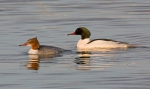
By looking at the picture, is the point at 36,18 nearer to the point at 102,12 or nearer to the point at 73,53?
the point at 102,12

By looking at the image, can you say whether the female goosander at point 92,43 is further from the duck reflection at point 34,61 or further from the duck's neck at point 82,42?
the duck reflection at point 34,61

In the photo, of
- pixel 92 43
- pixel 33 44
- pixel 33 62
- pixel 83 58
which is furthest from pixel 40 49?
pixel 92 43

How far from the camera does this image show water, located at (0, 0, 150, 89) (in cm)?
1638

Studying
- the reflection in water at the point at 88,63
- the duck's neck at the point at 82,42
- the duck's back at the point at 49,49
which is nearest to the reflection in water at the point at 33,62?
the duck's back at the point at 49,49

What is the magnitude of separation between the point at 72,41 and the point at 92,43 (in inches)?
48.9

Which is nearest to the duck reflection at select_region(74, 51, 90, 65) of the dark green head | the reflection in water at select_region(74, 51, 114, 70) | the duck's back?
the reflection in water at select_region(74, 51, 114, 70)

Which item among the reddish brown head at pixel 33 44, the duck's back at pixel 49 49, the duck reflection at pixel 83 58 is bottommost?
the duck reflection at pixel 83 58

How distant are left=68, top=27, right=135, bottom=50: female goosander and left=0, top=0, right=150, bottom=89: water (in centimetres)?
33

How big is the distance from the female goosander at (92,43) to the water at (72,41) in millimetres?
326

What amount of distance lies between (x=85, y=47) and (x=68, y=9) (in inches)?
353

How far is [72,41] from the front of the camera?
24531 millimetres

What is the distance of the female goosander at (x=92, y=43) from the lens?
75.1 feet

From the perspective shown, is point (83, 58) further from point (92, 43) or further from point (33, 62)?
point (92, 43)

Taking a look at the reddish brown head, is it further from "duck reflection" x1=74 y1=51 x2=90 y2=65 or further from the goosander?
"duck reflection" x1=74 y1=51 x2=90 y2=65
